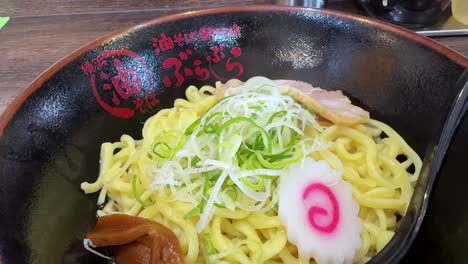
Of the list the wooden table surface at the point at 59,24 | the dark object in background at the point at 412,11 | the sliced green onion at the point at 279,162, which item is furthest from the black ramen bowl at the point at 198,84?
the dark object in background at the point at 412,11

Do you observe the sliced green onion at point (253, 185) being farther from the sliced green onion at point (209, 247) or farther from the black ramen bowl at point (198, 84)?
the black ramen bowl at point (198, 84)

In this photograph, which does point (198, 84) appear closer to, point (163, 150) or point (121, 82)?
point (121, 82)

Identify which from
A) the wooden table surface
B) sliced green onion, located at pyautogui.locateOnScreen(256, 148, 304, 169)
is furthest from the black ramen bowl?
the wooden table surface

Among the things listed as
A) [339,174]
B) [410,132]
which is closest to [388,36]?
[410,132]

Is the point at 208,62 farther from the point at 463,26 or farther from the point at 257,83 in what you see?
the point at 463,26

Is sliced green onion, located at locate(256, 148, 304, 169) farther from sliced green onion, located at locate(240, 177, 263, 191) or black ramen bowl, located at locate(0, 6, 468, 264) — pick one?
black ramen bowl, located at locate(0, 6, 468, 264)

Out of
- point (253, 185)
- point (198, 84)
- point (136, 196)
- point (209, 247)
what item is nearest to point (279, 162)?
point (253, 185)
